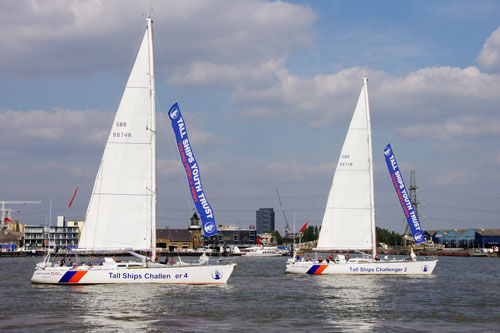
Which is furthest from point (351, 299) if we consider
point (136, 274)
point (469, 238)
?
point (469, 238)

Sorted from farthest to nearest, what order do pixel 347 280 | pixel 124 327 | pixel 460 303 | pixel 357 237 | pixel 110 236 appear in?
pixel 357 237 < pixel 347 280 < pixel 110 236 < pixel 460 303 < pixel 124 327

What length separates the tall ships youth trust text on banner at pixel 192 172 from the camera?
42.3 metres

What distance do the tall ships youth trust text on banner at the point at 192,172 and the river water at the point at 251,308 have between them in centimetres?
474

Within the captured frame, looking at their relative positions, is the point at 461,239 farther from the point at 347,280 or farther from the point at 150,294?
the point at 150,294

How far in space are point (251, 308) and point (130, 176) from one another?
1438 cm

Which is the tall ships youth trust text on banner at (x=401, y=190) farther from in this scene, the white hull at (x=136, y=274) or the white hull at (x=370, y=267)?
the white hull at (x=136, y=274)

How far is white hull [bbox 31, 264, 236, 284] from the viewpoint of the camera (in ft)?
129

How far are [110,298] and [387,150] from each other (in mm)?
34901

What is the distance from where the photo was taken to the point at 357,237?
181 ft

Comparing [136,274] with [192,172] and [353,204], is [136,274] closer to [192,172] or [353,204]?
[192,172]

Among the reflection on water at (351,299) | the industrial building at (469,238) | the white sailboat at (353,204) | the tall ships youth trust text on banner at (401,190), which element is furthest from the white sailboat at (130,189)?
the industrial building at (469,238)

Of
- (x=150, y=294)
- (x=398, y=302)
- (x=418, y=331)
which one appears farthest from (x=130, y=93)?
(x=418, y=331)

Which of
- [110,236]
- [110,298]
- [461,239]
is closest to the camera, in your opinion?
[110,298]

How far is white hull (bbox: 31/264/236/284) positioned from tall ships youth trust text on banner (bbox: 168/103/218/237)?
3.11 m
